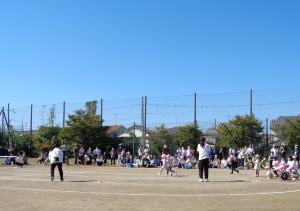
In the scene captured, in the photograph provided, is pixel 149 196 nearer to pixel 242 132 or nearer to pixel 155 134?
pixel 242 132

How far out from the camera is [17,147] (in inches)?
2159

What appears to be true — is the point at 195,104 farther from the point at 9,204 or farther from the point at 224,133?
the point at 9,204

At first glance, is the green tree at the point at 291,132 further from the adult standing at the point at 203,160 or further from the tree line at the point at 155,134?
the adult standing at the point at 203,160

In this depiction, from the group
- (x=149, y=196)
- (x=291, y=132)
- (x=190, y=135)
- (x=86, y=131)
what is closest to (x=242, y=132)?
(x=291, y=132)

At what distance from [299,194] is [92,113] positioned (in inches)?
1461

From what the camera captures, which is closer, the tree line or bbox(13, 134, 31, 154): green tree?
the tree line

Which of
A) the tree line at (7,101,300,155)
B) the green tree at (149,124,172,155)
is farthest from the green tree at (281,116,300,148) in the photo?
the green tree at (149,124,172,155)

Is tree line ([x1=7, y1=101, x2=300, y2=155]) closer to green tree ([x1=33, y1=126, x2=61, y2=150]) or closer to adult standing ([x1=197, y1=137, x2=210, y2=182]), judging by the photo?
green tree ([x1=33, y1=126, x2=61, y2=150])

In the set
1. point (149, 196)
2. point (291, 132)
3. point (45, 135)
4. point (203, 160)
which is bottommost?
point (149, 196)

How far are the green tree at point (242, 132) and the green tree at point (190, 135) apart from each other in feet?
7.30

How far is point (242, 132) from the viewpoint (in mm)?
44875

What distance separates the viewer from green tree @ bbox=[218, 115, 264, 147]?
1732 inches

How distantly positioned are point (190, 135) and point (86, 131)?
1045 cm

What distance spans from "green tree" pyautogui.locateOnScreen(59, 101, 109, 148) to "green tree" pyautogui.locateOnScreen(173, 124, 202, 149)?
799 cm
